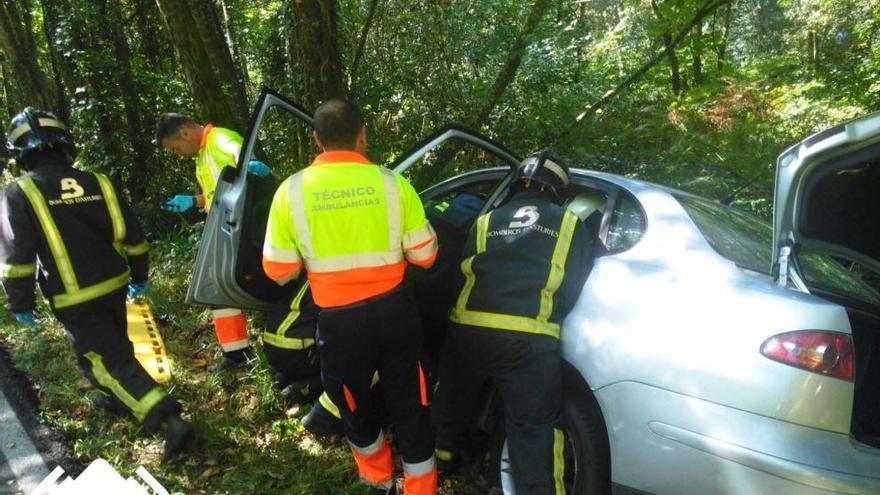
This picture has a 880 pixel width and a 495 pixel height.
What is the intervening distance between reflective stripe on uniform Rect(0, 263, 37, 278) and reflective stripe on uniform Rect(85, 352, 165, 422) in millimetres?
502

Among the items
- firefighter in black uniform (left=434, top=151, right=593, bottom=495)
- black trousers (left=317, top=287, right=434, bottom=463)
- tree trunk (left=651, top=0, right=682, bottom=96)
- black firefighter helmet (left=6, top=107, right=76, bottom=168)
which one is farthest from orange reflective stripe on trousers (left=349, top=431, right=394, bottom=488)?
tree trunk (left=651, top=0, right=682, bottom=96)

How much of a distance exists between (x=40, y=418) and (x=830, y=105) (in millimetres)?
8131

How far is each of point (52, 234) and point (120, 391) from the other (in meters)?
0.87

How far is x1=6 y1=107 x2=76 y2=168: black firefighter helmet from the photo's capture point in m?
3.01

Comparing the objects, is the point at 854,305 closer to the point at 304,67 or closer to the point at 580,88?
the point at 304,67

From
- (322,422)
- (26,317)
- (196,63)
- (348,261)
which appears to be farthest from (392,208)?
(196,63)

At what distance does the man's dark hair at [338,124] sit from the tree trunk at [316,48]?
95.0 inches

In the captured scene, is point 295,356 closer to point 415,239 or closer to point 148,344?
point 415,239

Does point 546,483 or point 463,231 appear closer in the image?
point 546,483

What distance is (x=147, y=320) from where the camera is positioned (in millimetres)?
4277

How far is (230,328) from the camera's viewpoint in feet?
12.7

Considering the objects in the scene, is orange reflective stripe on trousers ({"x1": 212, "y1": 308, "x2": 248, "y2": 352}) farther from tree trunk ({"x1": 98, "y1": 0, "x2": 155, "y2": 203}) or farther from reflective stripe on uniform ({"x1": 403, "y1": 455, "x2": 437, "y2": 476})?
tree trunk ({"x1": 98, "y1": 0, "x2": 155, "y2": 203})

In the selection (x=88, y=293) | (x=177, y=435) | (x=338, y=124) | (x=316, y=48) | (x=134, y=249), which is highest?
(x=316, y=48)

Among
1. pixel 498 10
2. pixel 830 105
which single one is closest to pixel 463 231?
pixel 498 10
